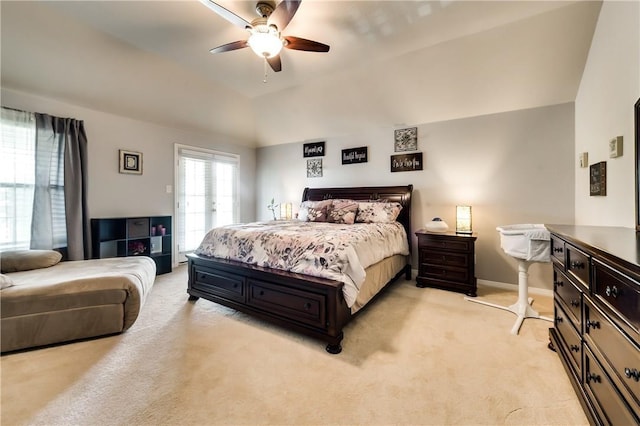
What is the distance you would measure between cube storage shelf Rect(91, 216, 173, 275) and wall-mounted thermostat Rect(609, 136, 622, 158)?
5.19 meters

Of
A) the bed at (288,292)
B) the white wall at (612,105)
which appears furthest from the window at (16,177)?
the white wall at (612,105)

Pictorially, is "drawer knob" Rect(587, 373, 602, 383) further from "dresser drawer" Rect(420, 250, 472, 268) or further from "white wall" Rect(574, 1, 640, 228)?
"dresser drawer" Rect(420, 250, 472, 268)

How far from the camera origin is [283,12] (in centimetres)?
204

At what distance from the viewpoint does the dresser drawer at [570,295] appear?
1.45 metres

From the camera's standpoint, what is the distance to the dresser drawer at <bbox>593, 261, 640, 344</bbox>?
881 mm

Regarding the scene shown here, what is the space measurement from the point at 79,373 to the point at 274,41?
2836mm

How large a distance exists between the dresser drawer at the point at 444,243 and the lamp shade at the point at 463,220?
0.28 m

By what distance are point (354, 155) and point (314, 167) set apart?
0.86 metres

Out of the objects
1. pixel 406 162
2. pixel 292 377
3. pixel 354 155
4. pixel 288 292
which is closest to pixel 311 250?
pixel 288 292

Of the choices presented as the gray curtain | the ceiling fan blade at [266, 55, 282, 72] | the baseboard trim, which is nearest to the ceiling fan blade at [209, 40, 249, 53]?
the ceiling fan blade at [266, 55, 282, 72]

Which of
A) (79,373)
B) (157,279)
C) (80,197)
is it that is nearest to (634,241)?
(79,373)

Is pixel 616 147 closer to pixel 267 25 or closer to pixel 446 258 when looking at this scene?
pixel 446 258

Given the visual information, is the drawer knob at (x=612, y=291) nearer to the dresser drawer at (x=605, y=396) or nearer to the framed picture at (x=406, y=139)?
the dresser drawer at (x=605, y=396)

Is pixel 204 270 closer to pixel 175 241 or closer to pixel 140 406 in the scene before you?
pixel 140 406
